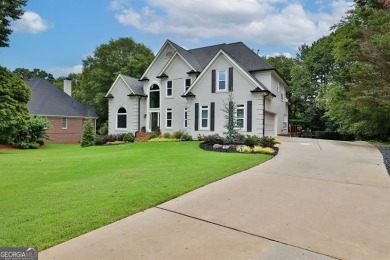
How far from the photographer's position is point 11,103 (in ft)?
63.5

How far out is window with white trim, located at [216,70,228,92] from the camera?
19.6 m

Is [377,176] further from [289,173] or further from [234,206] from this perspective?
[234,206]

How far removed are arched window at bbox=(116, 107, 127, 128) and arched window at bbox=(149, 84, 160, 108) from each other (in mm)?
3186

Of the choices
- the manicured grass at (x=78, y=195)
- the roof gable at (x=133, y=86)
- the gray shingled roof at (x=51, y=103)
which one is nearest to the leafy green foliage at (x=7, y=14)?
the roof gable at (x=133, y=86)

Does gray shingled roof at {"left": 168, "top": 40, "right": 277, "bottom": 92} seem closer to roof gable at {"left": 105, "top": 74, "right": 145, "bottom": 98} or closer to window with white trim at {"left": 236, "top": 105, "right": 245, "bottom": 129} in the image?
window with white trim at {"left": 236, "top": 105, "right": 245, "bottom": 129}

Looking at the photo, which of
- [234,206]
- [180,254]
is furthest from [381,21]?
[180,254]

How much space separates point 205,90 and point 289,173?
1341cm

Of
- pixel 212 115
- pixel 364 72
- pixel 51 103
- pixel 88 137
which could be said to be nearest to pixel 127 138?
pixel 88 137

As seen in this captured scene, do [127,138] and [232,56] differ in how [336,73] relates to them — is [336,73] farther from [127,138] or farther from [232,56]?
[127,138]

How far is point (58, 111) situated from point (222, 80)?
66.9 feet

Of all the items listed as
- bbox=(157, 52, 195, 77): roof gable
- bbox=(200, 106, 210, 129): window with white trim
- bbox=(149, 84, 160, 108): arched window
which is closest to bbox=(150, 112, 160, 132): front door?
bbox=(149, 84, 160, 108): arched window

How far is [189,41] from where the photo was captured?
104ft

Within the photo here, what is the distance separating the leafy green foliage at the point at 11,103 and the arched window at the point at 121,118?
8216 millimetres

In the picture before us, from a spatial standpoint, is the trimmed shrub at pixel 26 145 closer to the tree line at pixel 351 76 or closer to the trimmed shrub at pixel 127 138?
the trimmed shrub at pixel 127 138
